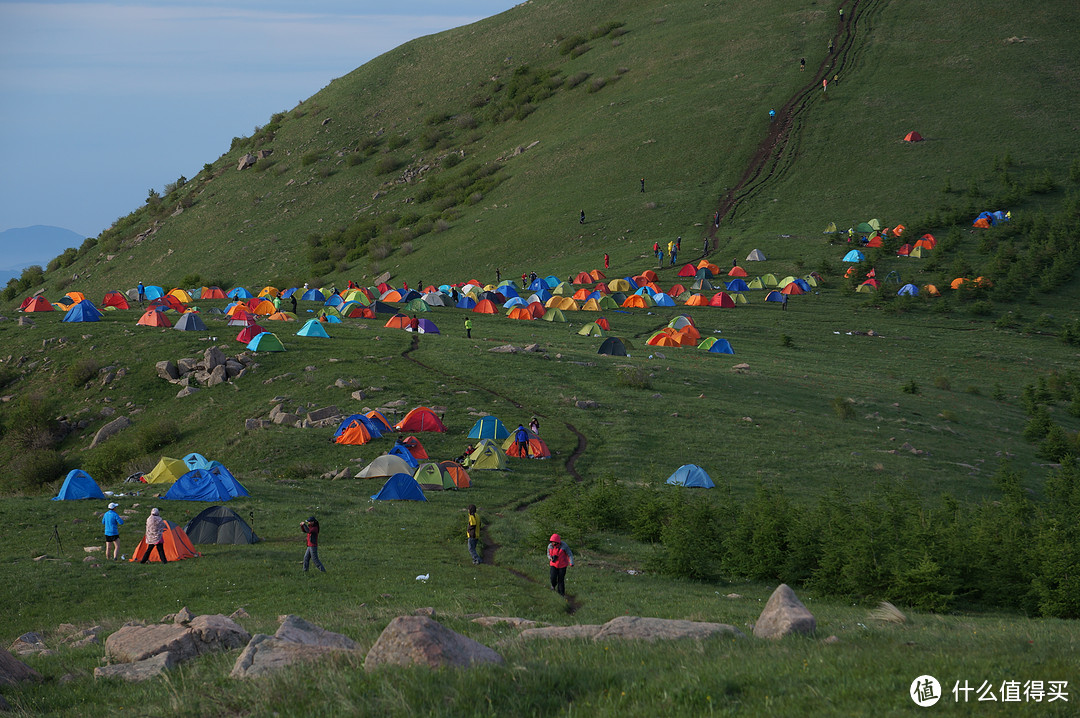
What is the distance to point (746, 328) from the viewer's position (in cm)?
5950

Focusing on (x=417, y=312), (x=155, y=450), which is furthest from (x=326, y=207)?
(x=155, y=450)

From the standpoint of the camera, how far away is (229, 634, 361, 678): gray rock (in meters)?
10.9

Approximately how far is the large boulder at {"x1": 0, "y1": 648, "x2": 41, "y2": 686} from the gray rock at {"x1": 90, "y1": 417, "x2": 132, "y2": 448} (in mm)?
31805

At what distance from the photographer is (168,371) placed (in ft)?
149

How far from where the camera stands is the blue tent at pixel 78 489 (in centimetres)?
2800

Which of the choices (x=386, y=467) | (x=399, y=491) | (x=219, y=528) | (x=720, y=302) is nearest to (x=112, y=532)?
(x=219, y=528)

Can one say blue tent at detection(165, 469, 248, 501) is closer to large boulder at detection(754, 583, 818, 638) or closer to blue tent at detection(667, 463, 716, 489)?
blue tent at detection(667, 463, 716, 489)

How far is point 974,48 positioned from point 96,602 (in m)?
117

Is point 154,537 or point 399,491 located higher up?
point 154,537

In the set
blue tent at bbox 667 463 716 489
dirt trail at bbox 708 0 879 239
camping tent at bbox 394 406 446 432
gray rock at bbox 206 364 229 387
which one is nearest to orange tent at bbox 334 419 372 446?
camping tent at bbox 394 406 446 432

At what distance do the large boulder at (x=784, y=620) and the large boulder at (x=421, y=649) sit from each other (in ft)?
15.2

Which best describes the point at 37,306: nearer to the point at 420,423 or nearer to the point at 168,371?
the point at 168,371

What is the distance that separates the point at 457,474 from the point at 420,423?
6.08 meters

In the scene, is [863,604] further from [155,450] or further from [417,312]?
[417,312]
